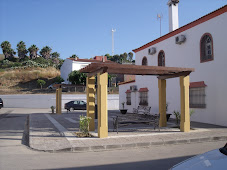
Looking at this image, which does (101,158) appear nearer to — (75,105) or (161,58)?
(161,58)

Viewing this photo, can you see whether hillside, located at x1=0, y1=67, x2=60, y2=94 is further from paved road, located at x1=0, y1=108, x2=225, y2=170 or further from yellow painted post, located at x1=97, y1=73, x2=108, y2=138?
paved road, located at x1=0, y1=108, x2=225, y2=170

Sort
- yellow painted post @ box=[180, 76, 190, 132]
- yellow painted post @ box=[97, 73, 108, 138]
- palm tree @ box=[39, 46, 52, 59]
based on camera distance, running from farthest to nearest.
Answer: palm tree @ box=[39, 46, 52, 59] < yellow painted post @ box=[180, 76, 190, 132] < yellow painted post @ box=[97, 73, 108, 138]

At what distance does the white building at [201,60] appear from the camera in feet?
38.6

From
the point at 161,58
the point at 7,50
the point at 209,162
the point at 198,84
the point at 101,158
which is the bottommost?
the point at 101,158

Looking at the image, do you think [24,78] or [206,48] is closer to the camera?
[206,48]

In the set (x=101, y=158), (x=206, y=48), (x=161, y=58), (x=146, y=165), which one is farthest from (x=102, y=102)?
(x=161, y=58)

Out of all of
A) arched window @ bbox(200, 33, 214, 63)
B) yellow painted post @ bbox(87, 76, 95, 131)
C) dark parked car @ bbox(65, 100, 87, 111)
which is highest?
arched window @ bbox(200, 33, 214, 63)

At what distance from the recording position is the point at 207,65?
497 inches

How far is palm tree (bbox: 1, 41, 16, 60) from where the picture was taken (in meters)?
68.4

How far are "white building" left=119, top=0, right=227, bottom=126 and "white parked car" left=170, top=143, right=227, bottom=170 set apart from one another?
372 inches

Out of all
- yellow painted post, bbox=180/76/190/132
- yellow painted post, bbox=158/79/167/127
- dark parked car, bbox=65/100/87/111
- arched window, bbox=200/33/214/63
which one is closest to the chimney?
arched window, bbox=200/33/214/63

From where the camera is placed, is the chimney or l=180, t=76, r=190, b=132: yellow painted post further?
the chimney

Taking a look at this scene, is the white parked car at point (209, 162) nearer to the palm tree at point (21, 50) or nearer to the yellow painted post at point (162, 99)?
the yellow painted post at point (162, 99)

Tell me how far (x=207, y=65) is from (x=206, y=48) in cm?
105
